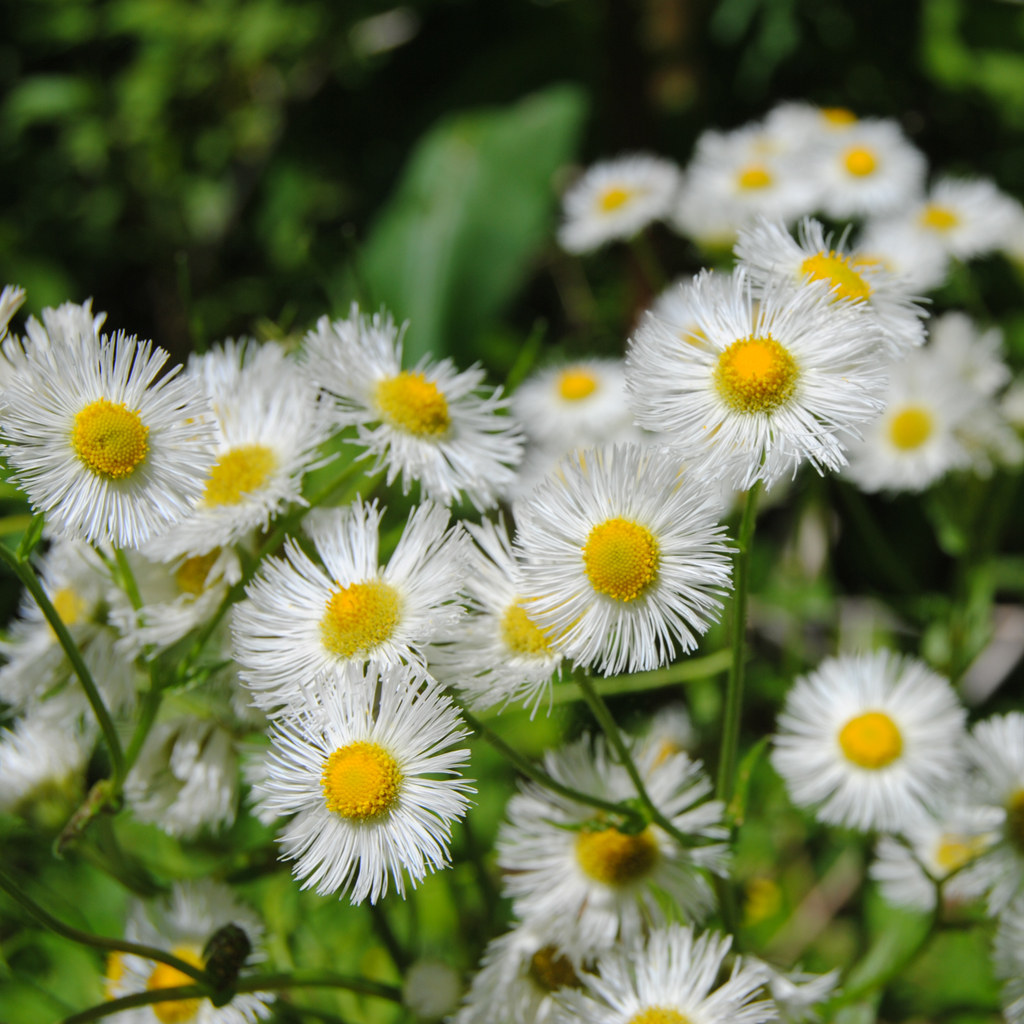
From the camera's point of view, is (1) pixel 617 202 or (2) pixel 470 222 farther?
(2) pixel 470 222

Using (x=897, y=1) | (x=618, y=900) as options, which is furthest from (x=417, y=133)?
(x=618, y=900)

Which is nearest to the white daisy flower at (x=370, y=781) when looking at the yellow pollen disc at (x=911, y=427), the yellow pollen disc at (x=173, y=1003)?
the yellow pollen disc at (x=173, y=1003)

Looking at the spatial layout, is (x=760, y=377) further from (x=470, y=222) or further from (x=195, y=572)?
(x=470, y=222)

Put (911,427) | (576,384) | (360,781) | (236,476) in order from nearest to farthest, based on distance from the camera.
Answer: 1. (360,781)
2. (236,476)
3. (911,427)
4. (576,384)

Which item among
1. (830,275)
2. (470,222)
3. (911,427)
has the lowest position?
(830,275)

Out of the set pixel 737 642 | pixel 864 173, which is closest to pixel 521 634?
pixel 737 642

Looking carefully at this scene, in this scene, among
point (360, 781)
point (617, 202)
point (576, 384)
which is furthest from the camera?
point (617, 202)

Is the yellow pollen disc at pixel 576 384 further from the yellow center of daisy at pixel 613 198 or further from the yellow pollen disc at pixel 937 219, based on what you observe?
the yellow pollen disc at pixel 937 219
